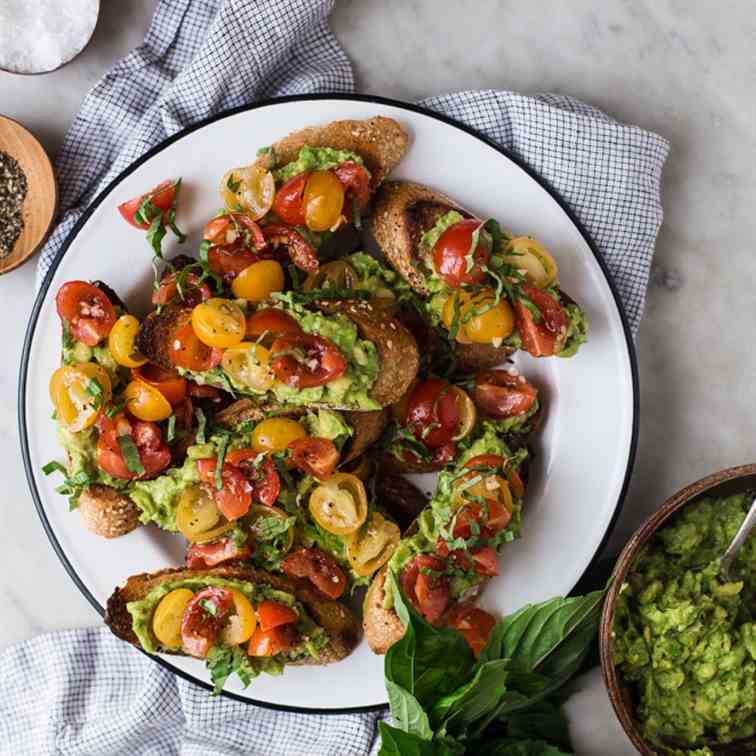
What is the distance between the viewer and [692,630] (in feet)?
8.70

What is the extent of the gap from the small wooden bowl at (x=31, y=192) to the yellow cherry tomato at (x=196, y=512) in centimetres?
94

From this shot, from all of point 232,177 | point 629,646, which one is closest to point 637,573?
point 629,646

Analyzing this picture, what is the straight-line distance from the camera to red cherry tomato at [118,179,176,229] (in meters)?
2.80

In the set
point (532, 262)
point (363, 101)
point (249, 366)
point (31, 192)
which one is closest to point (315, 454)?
point (249, 366)

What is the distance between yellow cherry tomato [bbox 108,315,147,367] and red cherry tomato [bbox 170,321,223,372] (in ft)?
0.50

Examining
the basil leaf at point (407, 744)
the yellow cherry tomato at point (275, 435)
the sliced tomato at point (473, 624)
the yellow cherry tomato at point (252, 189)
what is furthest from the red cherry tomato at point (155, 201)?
the basil leaf at point (407, 744)

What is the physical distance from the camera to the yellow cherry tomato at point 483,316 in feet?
8.59

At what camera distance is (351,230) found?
2.95m

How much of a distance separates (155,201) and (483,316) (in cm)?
99

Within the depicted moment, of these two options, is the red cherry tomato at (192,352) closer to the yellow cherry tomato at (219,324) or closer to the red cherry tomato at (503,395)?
the yellow cherry tomato at (219,324)

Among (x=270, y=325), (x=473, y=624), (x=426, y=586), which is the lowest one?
(x=473, y=624)

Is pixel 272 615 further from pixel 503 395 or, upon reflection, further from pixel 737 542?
pixel 737 542

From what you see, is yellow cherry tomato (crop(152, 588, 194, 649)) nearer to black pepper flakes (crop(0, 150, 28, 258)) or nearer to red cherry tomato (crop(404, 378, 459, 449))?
red cherry tomato (crop(404, 378, 459, 449))

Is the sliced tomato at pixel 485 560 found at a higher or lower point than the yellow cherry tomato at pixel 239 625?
higher
